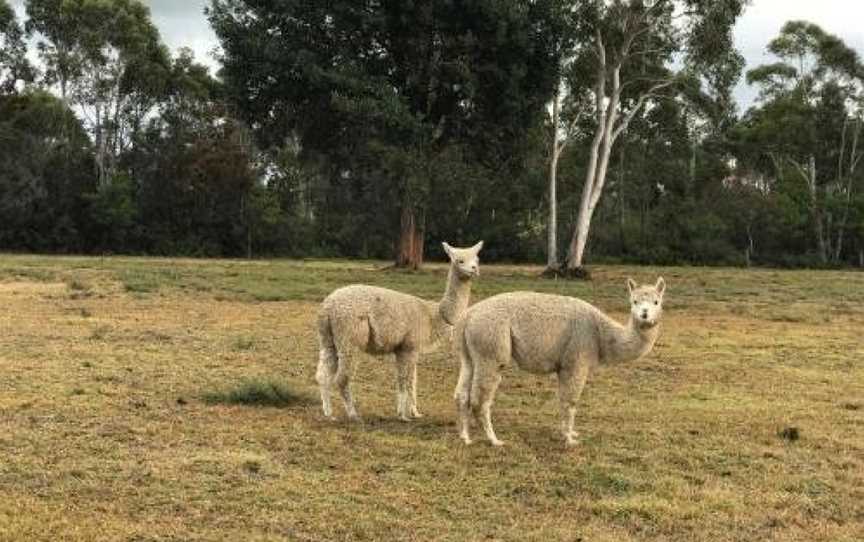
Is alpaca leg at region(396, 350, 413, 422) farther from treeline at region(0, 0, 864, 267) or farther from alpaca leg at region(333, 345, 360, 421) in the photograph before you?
treeline at region(0, 0, 864, 267)

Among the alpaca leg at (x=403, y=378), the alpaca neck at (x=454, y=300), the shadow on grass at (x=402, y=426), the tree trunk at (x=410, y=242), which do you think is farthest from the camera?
the tree trunk at (x=410, y=242)

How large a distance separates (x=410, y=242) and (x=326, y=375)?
28.8 metres

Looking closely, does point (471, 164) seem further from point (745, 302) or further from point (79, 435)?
point (79, 435)

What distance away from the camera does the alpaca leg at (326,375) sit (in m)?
9.94

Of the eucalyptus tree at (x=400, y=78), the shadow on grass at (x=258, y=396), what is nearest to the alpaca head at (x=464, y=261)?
the shadow on grass at (x=258, y=396)

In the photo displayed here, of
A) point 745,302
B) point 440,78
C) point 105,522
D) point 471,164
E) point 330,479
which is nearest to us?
point 105,522

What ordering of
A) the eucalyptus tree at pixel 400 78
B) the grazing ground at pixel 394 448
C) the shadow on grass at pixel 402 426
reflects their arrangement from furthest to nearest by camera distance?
the eucalyptus tree at pixel 400 78 < the shadow on grass at pixel 402 426 < the grazing ground at pixel 394 448

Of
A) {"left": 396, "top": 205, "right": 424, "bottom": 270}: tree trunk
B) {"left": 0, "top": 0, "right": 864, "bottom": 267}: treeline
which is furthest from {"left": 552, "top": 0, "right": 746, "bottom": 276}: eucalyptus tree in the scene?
{"left": 396, "top": 205, "right": 424, "bottom": 270}: tree trunk

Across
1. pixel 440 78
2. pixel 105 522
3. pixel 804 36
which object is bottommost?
pixel 105 522

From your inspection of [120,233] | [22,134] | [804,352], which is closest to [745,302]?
[804,352]

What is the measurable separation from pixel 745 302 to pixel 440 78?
48.0ft

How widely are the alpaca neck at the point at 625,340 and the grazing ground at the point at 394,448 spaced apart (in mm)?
855

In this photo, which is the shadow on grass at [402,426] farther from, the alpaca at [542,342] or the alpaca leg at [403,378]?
the alpaca at [542,342]

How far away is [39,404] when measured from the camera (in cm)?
1001
